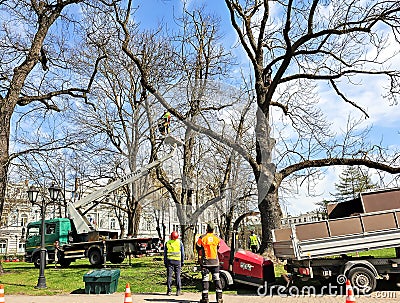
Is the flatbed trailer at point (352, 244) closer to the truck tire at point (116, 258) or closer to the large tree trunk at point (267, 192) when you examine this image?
the large tree trunk at point (267, 192)

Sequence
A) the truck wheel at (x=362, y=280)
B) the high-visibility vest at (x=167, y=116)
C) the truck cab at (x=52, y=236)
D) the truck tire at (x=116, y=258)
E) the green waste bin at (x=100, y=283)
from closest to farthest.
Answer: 1. the truck wheel at (x=362, y=280)
2. the green waste bin at (x=100, y=283)
3. the high-visibility vest at (x=167, y=116)
4. the truck tire at (x=116, y=258)
5. the truck cab at (x=52, y=236)

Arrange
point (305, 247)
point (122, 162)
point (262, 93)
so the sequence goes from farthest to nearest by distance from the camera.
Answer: point (122, 162) < point (262, 93) < point (305, 247)

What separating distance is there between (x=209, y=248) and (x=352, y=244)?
3.67 m

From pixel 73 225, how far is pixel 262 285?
1667cm

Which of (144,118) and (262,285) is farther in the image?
(144,118)

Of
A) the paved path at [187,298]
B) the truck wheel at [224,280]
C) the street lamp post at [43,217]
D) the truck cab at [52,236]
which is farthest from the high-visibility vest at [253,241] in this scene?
the paved path at [187,298]

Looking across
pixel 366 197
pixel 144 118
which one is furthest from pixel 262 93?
pixel 366 197

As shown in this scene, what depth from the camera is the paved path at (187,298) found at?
33.8 ft

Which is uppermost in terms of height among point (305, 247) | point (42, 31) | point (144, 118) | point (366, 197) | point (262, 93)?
point (42, 31)

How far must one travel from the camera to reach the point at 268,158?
16969 mm

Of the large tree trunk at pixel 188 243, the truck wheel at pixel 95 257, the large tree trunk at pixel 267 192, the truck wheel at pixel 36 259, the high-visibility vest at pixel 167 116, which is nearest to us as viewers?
the high-visibility vest at pixel 167 116

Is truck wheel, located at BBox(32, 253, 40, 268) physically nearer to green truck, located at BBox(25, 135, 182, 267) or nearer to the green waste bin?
green truck, located at BBox(25, 135, 182, 267)

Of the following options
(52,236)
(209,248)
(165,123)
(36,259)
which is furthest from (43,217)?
(36,259)

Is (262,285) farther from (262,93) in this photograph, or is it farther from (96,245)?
(96,245)
